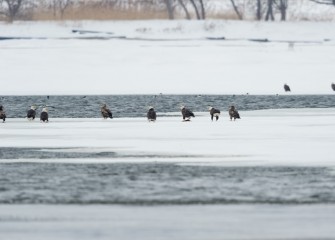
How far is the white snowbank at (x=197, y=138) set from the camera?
20844 mm

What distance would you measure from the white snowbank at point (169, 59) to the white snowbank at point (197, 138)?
1774cm

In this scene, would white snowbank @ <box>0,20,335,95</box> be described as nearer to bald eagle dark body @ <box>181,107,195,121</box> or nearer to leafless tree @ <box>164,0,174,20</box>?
leafless tree @ <box>164,0,174,20</box>

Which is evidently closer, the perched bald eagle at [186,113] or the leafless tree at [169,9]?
the perched bald eagle at [186,113]

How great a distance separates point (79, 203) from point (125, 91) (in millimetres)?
34563

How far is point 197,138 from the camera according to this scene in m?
25.0

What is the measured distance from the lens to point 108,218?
46.8 feet

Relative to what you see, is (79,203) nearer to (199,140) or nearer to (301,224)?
(301,224)

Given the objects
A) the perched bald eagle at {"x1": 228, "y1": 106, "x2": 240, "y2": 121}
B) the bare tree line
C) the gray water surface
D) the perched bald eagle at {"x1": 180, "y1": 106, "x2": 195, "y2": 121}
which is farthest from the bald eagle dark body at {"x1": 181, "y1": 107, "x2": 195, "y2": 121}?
the bare tree line

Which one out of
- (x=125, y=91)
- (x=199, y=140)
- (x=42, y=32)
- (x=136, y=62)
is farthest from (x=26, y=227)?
(x=42, y=32)

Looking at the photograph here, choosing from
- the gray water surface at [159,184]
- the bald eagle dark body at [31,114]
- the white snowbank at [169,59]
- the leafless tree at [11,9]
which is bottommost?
the gray water surface at [159,184]

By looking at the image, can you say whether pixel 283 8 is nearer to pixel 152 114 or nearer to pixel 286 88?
pixel 286 88

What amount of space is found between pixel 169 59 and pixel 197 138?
34402mm

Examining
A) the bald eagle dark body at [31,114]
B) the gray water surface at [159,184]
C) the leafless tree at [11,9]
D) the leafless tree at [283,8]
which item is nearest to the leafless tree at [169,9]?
the leafless tree at [283,8]

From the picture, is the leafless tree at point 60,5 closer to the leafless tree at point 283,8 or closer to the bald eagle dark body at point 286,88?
the leafless tree at point 283,8
